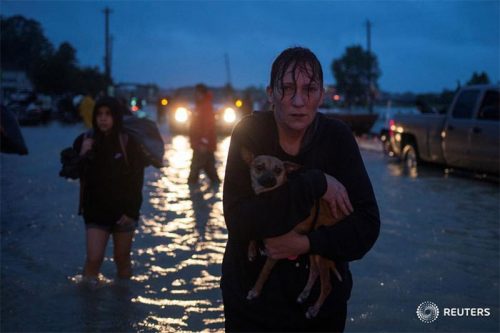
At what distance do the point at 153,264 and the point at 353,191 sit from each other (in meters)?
5.08

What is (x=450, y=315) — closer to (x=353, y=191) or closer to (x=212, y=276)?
(x=212, y=276)

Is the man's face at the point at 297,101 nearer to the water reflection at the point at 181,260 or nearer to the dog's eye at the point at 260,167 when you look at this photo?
the dog's eye at the point at 260,167

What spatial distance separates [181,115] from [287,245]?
26889mm

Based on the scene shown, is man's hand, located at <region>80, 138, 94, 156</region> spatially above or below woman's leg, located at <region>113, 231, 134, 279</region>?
above

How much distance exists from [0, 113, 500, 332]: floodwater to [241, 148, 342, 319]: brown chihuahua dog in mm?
2980

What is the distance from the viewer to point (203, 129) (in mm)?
12758

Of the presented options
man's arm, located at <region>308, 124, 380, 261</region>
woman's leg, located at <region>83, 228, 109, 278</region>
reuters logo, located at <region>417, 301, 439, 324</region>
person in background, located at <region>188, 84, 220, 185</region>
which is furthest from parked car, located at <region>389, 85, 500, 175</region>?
man's arm, located at <region>308, 124, 380, 261</region>

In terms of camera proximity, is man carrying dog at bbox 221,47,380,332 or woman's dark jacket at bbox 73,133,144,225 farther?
woman's dark jacket at bbox 73,133,144,225

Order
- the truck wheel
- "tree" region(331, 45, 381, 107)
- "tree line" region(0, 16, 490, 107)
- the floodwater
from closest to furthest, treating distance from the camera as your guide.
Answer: the floodwater < the truck wheel < "tree line" region(0, 16, 490, 107) < "tree" region(331, 45, 381, 107)

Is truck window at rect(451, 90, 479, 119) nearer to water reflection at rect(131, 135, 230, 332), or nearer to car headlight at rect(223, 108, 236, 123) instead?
water reflection at rect(131, 135, 230, 332)

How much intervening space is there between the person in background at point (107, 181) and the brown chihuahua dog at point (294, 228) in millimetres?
3587

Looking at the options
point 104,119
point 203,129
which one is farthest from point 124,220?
point 203,129

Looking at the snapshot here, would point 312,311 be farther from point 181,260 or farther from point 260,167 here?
point 181,260

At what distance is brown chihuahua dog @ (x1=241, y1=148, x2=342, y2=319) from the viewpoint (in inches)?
90.7
